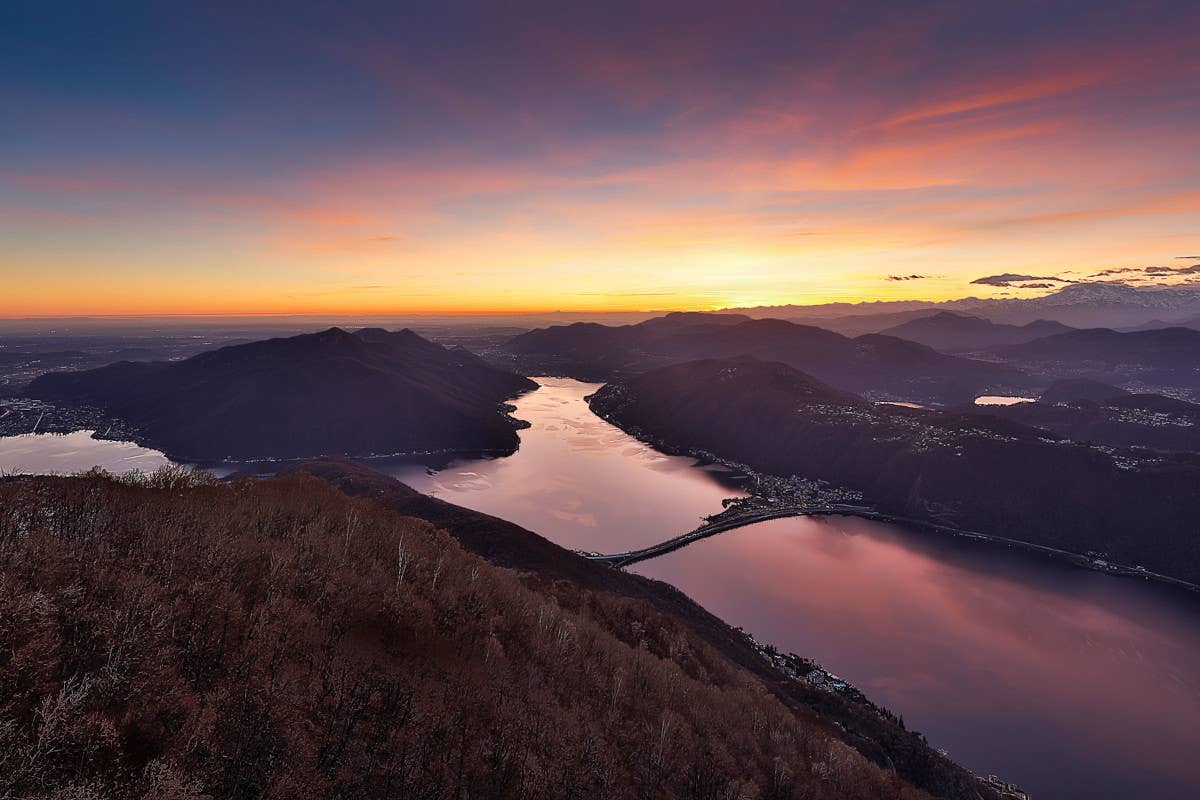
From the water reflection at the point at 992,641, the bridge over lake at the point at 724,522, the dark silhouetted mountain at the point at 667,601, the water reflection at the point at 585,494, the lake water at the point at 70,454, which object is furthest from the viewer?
the lake water at the point at 70,454

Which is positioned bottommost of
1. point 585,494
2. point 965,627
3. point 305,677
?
point 965,627

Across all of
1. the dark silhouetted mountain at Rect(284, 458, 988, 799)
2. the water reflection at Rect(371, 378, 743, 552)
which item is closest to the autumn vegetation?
the dark silhouetted mountain at Rect(284, 458, 988, 799)

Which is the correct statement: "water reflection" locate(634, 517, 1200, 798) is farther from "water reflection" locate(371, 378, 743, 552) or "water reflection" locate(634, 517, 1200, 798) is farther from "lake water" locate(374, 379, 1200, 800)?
"water reflection" locate(371, 378, 743, 552)

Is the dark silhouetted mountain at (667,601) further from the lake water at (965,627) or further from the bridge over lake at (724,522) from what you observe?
the bridge over lake at (724,522)

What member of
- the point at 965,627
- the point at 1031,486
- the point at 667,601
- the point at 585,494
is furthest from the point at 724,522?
the point at 1031,486

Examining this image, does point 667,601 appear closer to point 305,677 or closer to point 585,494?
point 305,677

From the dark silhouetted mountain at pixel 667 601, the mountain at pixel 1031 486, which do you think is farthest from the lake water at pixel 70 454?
the mountain at pixel 1031 486

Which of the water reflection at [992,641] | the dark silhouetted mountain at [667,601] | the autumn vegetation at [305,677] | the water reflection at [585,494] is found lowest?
the water reflection at [992,641]
